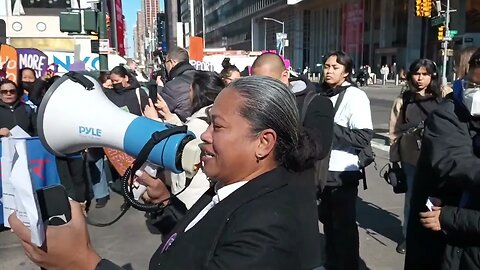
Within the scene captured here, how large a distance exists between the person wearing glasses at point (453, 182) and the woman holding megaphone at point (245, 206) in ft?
2.48

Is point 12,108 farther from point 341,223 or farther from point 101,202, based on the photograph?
point 341,223

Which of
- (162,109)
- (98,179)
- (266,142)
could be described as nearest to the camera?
(266,142)

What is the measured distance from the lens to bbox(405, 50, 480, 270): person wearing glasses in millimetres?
1893

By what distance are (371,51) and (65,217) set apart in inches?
2075

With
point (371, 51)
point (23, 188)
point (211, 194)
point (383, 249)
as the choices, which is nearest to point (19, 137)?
point (23, 188)

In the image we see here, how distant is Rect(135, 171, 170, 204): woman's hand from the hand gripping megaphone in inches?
7.7

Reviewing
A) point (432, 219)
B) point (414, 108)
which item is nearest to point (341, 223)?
point (414, 108)

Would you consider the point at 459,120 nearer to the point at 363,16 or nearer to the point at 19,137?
the point at 19,137

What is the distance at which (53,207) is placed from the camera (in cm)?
115

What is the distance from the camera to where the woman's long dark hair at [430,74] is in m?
4.22

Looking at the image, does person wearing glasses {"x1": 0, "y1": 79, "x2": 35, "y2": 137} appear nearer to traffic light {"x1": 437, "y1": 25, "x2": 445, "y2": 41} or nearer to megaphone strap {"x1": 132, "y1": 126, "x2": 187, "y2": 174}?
megaphone strap {"x1": 132, "y1": 126, "x2": 187, "y2": 174}

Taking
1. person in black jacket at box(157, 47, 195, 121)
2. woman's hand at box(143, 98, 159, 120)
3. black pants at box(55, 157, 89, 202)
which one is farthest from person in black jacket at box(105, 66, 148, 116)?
woman's hand at box(143, 98, 159, 120)

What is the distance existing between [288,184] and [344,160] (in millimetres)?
2376

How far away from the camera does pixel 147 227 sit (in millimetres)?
5355
